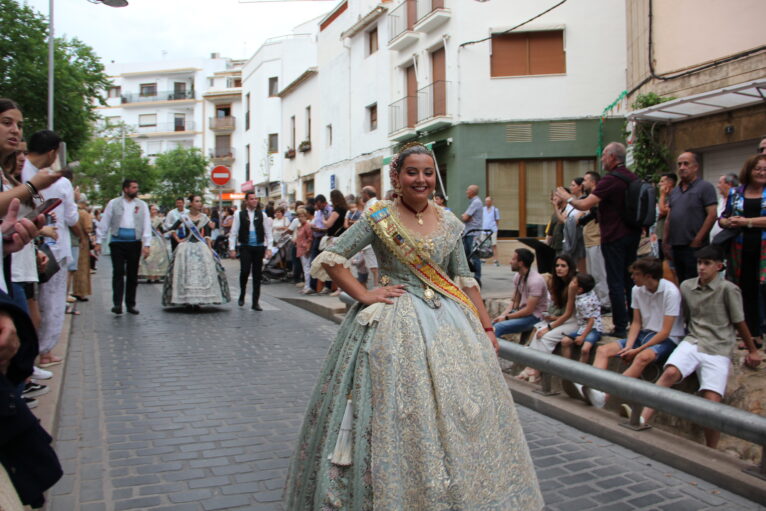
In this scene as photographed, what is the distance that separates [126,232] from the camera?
9.97 metres

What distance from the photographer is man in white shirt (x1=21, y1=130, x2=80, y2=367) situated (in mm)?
4695

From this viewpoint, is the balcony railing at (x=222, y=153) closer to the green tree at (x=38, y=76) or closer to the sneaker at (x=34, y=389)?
the green tree at (x=38, y=76)

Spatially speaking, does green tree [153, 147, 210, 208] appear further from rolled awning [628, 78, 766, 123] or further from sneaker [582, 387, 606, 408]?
sneaker [582, 387, 606, 408]

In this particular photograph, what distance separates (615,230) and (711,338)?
1.84m

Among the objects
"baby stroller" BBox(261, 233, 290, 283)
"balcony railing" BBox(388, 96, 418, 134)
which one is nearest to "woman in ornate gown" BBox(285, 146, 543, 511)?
"baby stroller" BBox(261, 233, 290, 283)

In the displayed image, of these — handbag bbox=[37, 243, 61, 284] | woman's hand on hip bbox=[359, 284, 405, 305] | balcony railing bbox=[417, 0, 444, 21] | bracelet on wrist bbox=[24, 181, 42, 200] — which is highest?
balcony railing bbox=[417, 0, 444, 21]

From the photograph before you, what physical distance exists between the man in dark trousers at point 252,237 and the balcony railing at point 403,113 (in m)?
12.3

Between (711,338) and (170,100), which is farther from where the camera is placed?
(170,100)

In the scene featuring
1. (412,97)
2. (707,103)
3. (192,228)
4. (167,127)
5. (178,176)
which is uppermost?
(167,127)

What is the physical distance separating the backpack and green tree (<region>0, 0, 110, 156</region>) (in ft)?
52.5

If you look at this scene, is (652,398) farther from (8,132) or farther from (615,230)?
(8,132)

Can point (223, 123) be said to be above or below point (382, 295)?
above

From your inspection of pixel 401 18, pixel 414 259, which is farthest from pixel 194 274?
pixel 401 18

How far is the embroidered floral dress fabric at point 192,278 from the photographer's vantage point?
10.6m
